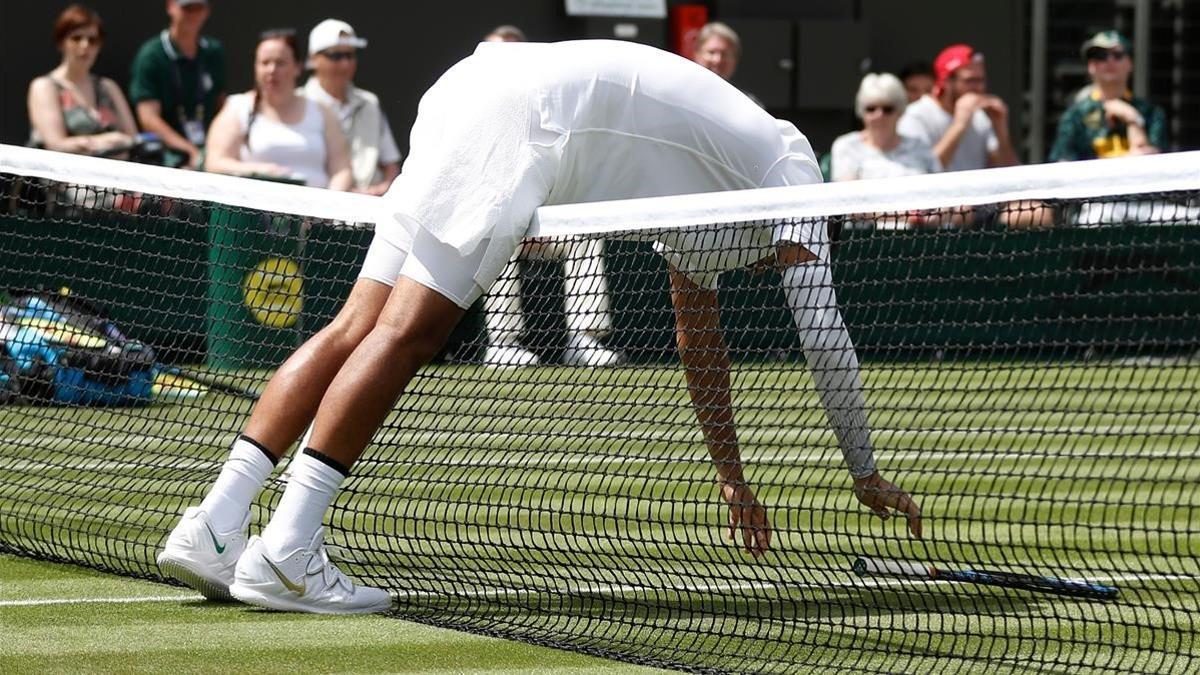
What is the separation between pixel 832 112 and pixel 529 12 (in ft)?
9.88

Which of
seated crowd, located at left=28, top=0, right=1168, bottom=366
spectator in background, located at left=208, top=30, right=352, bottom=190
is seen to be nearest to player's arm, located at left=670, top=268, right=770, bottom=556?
seated crowd, located at left=28, top=0, right=1168, bottom=366

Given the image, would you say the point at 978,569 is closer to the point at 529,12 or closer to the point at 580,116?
the point at 580,116

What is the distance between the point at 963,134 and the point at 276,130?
495cm

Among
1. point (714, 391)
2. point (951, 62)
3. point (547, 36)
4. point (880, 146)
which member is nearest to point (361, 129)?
point (880, 146)

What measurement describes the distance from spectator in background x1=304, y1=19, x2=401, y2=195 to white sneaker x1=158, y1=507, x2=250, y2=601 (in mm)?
7567

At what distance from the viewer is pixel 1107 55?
13.9m

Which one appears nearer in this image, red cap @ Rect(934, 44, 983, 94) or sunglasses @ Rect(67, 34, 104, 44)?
sunglasses @ Rect(67, 34, 104, 44)

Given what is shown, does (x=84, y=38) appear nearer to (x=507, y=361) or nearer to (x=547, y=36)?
(x=547, y=36)

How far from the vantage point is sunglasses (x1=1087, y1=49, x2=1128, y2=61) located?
1386 cm

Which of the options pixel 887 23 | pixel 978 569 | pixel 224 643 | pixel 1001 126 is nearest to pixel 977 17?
pixel 887 23

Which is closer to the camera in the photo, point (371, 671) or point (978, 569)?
point (371, 671)

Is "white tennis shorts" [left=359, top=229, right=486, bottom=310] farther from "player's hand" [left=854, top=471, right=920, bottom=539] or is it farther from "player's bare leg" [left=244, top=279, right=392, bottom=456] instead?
"player's hand" [left=854, top=471, right=920, bottom=539]

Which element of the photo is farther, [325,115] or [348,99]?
[348,99]

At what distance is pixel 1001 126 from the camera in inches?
588
